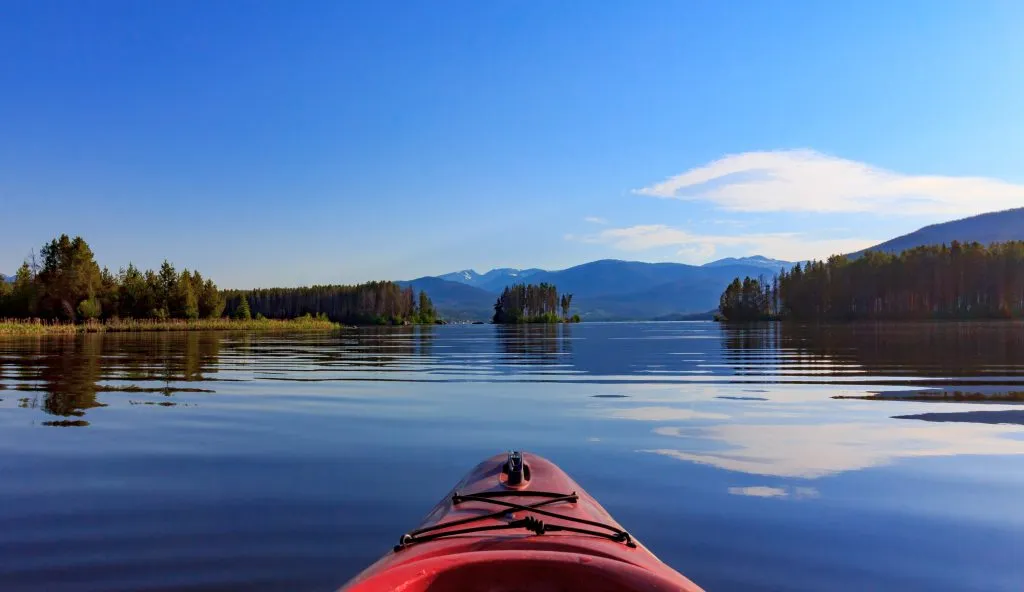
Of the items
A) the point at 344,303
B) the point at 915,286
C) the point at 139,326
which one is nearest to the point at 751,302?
the point at 915,286

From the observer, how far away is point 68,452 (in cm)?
1021

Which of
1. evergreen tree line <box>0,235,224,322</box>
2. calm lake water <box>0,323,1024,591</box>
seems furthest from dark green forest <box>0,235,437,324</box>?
calm lake water <box>0,323,1024,591</box>

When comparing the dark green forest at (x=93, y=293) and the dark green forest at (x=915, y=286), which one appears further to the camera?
the dark green forest at (x=915, y=286)

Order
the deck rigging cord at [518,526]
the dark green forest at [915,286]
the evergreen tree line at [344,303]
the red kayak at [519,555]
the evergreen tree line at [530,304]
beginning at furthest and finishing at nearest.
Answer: the evergreen tree line at [530,304]
the evergreen tree line at [344,303]
the dark green forest at [915,286]
the deck rigging cord at [518,526]
the red kayak at [519,555]

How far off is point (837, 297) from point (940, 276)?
18708mm

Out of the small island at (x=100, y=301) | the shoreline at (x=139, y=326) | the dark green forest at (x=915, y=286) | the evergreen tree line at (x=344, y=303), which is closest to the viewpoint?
the shoreline at (x=139, y=326)

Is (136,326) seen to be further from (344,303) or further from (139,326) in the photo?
A: (344,303)

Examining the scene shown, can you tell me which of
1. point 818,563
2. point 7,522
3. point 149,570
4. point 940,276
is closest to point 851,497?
point 818,563

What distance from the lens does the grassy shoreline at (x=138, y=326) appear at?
229 ft

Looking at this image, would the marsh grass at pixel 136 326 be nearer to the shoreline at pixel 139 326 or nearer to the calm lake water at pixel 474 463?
the shoreline at pixel 139 326

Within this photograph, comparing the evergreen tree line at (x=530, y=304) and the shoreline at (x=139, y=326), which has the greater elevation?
the evergreen tree line at (x=530, y=304)

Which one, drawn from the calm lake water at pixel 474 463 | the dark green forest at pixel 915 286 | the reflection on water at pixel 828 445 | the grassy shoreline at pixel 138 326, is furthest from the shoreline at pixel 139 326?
the dark green forest at pixel 915 286

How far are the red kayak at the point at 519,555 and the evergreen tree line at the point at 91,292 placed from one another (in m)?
99.2

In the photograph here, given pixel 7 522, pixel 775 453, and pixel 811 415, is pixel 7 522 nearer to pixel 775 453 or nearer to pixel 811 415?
pixel 775 453
